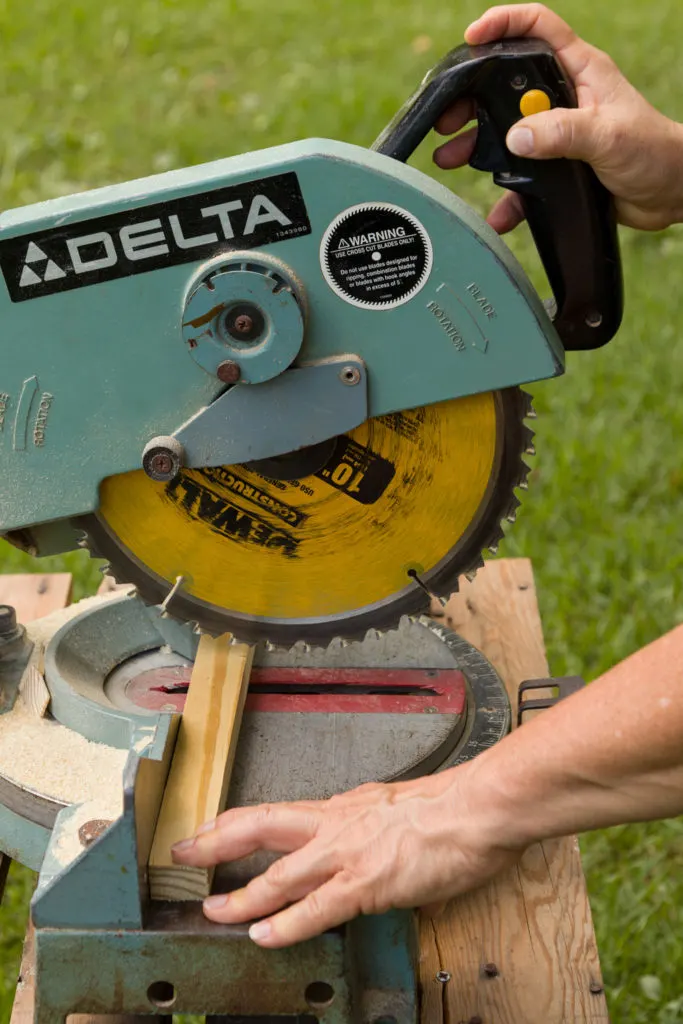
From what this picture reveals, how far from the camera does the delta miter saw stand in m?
1.70

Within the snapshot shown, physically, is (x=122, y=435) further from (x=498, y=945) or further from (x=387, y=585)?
(x=498, y=945)

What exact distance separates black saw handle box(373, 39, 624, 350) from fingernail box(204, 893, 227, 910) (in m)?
0.88

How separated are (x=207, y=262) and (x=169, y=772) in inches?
27.1

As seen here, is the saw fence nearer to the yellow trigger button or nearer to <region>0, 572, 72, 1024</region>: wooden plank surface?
<region>0, 572, 72, 1024</region>: wooden plank surface

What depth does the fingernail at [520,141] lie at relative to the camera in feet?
5.92

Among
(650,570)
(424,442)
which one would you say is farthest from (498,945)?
(650,570)

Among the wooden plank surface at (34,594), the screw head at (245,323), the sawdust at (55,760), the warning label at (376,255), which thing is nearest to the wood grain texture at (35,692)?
the sawdust at (55,760)

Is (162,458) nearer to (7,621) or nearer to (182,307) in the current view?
(182,307)

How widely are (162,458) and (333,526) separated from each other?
273mm

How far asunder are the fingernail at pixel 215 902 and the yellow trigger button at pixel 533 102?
1.07 m

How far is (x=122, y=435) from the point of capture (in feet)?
6.03

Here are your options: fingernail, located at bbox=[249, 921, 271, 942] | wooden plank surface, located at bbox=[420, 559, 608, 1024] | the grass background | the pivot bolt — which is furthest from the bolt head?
the grass background

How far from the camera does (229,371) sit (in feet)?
5.84

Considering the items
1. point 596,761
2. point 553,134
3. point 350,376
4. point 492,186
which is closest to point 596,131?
point 553,134
